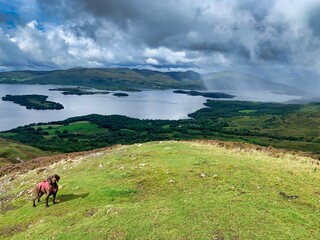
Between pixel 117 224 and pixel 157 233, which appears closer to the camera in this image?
pixel 157 233

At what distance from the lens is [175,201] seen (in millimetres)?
15836

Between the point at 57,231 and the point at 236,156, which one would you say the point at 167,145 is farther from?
the point at 57,231

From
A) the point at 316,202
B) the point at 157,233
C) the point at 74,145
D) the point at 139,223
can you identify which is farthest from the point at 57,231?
the point at 74,145

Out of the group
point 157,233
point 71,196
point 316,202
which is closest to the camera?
point 157,233

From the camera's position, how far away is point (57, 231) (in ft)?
45.1

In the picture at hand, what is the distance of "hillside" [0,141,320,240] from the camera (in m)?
13.1

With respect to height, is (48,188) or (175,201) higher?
(175,201)

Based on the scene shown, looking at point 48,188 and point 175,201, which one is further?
point 48,188

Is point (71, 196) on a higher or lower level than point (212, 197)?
lower

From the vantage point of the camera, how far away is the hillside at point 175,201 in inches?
515

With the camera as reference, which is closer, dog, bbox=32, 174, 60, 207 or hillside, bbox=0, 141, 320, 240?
hillside, bbox=0, 141, 320, 240

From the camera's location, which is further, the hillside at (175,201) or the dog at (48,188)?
the dog at (48,188)

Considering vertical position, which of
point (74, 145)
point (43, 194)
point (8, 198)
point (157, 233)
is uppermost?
point (157, 233)

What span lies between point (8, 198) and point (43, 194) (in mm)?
4667
